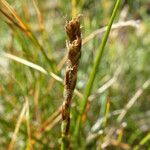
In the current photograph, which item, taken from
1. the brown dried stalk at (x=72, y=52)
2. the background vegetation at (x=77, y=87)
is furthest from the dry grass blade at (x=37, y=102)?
the brown dried stalk at (x=72, y=52)

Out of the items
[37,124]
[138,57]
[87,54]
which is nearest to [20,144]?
[37,124]

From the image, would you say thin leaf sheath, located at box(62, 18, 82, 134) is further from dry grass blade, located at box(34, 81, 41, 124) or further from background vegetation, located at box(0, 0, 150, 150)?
dry grass blade, located at box(34, 81, 41, 124)

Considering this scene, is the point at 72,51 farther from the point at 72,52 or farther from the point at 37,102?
the point at 37,102

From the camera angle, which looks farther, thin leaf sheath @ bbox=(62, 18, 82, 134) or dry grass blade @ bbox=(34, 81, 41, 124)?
dry grass blade @ bbox=(34, 81, 41, 124)

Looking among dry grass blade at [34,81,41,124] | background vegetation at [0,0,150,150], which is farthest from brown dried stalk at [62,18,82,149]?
dry grass blade at [34,81,41,124]

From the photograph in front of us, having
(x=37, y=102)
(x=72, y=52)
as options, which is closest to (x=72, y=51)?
(x=72, y=52)

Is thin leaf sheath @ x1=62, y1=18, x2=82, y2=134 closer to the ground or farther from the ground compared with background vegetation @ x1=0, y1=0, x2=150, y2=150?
closer to the ground

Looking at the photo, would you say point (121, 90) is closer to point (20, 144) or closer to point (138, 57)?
point (138, 57)

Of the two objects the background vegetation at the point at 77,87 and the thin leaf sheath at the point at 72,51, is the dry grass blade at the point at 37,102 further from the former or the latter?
the thin leaf sheath at the point at 72,51

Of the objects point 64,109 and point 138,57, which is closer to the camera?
point 64,109
